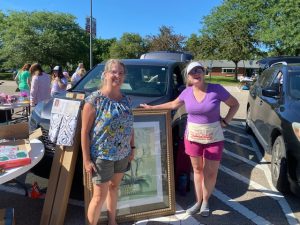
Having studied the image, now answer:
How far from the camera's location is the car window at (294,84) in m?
5.02

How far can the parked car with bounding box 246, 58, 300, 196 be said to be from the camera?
4199 millimetres

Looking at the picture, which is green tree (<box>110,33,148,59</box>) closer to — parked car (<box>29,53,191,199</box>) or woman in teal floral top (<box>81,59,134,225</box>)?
parked car (<box>29,53,191,199</box>)

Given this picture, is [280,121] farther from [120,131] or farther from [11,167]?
[11,167]

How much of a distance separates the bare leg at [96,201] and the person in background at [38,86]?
5.01 meters

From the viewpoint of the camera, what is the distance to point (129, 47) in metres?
56.6

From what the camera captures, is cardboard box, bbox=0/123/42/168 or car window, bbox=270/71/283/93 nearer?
cardboard box, bbox=0/123/42/168

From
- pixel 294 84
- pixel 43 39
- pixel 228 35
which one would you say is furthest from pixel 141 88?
pixel 228 35

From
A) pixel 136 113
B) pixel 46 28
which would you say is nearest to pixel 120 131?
pixel 136 113

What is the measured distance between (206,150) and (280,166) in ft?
4.18

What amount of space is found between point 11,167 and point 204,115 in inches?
77.8

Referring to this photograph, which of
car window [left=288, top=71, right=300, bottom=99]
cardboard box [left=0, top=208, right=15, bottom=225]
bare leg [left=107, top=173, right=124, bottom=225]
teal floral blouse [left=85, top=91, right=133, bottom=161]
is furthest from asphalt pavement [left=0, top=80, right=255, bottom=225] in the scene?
car window [left=288, top=71, right=300, bottom=99]

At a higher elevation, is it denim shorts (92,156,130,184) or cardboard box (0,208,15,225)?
denim shorts (92,156,130,184)

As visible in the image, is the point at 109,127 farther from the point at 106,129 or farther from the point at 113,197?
the point at 113,197

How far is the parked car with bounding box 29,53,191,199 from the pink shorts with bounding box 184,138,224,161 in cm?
83
